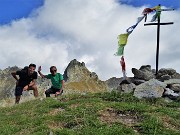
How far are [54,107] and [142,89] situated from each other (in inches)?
178

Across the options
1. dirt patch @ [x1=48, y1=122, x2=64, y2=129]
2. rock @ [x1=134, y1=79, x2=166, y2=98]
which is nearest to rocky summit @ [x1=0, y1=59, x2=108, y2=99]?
rock @ [x1=134, y1=79, x2=166, y2=98]

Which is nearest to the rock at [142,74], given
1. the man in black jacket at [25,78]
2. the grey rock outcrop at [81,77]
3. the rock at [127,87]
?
the rock at [127,87]

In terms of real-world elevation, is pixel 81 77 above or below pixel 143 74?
above

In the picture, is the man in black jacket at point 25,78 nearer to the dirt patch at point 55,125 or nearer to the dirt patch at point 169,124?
the dirt patch at point 55,125

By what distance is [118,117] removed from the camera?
16.9 meters

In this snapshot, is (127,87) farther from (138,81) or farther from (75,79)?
(75,79)

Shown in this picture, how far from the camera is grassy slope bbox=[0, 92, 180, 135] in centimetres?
1520

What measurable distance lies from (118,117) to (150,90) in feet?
15.0

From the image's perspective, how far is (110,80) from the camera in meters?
46.3

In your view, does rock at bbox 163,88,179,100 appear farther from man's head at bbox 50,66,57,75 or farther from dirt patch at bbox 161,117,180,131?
man's head at bbox 50,66,57,75

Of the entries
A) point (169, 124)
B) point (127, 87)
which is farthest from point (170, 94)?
point (169, 124)

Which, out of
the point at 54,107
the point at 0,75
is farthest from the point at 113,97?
the point at 0,75

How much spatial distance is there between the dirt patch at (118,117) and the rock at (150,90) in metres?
3.49

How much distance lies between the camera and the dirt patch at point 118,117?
53.4 ft
